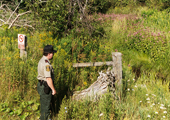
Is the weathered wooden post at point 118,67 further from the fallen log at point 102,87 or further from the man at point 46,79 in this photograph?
the man at point 46,79

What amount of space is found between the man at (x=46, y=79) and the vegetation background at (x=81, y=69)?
0.30m

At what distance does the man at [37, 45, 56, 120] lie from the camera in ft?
10.2

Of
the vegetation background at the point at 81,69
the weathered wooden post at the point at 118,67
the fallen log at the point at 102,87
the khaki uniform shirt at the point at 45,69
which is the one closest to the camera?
the khaki uniform shirt at the point at 45,69

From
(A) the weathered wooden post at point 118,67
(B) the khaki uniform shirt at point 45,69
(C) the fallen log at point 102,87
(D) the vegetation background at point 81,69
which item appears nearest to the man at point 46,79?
(B) the khaki uniform shirt at point 45,69

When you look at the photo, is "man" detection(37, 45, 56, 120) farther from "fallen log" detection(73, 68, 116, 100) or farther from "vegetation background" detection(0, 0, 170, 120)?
"fallen log" detection(73, 68, 116, 100)

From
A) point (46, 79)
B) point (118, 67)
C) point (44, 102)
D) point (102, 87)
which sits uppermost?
point (118, 67)

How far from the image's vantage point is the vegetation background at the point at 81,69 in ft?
12.3

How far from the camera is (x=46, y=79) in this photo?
3148 mm

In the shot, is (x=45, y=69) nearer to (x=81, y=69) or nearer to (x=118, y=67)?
(x=118, y=67)

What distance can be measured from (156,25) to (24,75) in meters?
7.71

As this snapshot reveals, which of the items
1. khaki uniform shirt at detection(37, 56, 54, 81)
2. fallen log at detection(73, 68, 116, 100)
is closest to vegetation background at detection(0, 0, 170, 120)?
fallen log at detection(73, 68, 116, 100)

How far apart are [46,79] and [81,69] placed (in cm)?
226

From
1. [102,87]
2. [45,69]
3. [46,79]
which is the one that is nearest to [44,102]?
[46,79]

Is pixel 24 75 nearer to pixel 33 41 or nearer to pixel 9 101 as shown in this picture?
pixel 9 101
